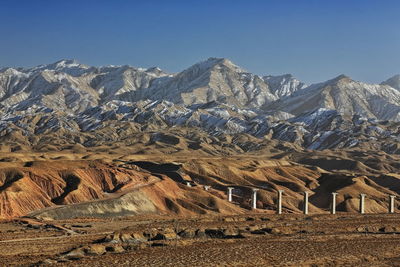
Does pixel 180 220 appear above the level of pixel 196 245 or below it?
below

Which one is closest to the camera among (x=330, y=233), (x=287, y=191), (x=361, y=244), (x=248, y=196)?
(x=361, y=244)

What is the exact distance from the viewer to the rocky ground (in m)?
40.5

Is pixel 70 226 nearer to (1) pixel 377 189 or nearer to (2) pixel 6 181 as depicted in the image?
(2) pixel 6 181

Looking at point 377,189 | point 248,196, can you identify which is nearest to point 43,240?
point 248,196

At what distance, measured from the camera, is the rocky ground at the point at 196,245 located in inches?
1596

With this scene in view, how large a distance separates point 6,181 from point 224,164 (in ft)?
193

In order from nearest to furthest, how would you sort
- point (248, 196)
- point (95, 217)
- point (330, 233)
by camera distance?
point (330, 233) < point (95, 217) < point (248, 196)

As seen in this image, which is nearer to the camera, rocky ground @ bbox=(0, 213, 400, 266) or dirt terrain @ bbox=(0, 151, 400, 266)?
rocky ground @ bbox=(0, 213, 400, 266)

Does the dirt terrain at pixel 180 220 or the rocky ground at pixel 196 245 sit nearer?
the rocky ground at pixel 196 245

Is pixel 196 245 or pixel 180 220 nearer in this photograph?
pixel 196 245

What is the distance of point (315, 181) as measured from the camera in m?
136

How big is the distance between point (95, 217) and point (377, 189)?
246 ft

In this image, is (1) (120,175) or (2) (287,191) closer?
(1) (120,175)

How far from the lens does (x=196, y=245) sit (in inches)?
1905
